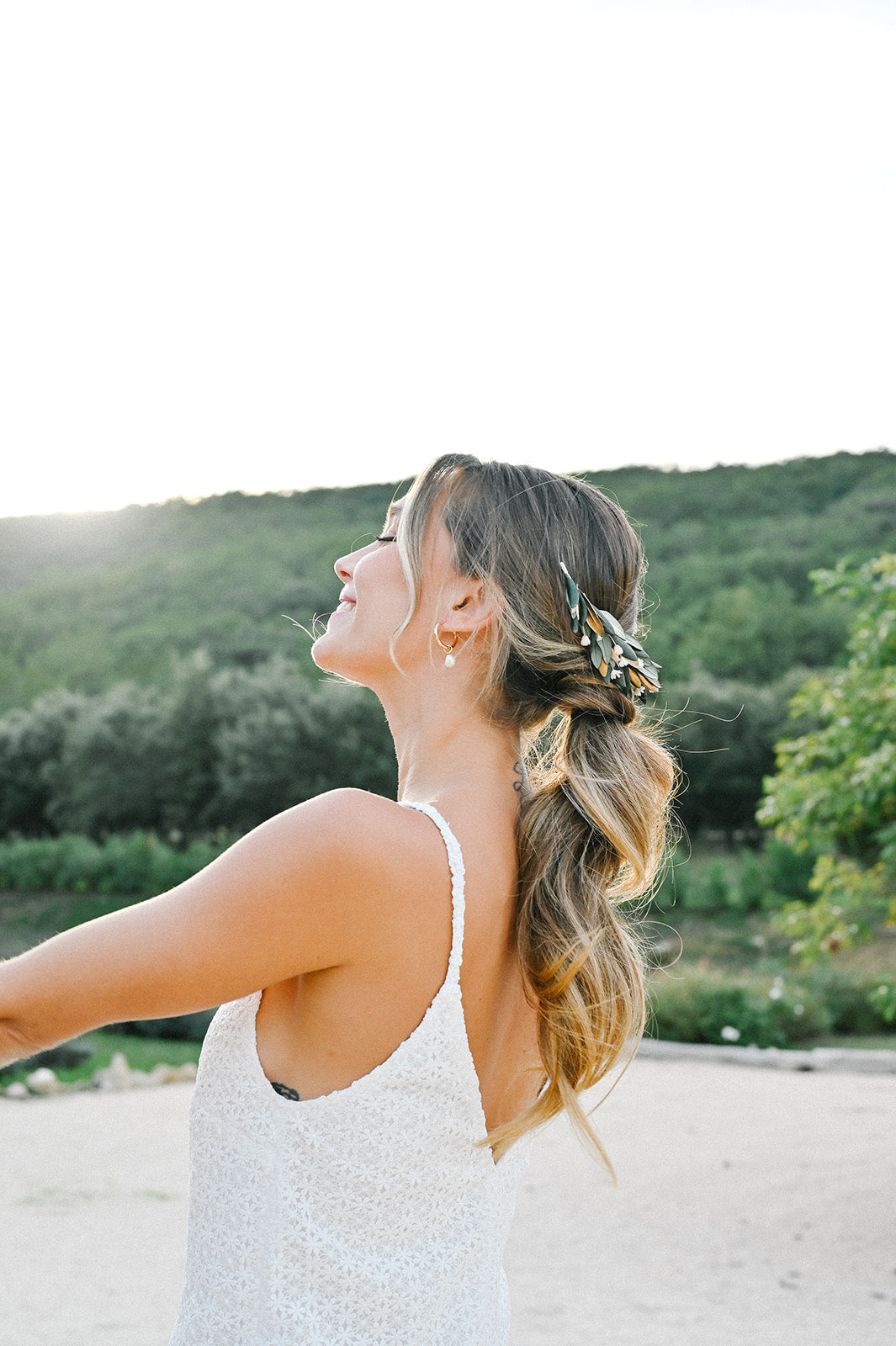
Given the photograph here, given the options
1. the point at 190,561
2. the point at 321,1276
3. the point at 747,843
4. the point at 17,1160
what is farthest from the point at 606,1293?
the point at 190,561

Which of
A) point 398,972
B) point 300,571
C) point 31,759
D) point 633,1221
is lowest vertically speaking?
point 31,759

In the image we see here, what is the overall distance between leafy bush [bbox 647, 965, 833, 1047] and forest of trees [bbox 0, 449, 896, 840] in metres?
3.08

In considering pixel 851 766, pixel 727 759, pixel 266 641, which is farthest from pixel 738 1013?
pixel 266 641

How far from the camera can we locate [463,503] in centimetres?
123

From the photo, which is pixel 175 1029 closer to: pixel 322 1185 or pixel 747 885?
pixel 747 885

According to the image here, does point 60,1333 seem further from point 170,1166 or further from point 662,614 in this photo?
point 662,614

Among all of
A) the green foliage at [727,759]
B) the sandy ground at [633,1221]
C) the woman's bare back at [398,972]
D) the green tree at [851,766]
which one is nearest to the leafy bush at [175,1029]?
the sandy ground at [633,1221]

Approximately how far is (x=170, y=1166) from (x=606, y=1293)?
295cm

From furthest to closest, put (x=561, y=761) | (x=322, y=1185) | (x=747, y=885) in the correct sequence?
1. (x=747, y=885)
2. (x=561, y=761)
3. (x=322, y=1185)

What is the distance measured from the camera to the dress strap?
3.44 ft

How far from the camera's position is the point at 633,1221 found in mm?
5727

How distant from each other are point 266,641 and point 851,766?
1643 cm

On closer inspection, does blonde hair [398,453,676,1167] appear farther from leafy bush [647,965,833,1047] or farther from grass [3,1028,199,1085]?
leafy bush [647,965,833,1047]

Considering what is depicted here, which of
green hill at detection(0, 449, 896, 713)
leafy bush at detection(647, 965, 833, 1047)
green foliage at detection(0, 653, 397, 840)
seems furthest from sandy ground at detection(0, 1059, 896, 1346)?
green hill at detection(0, 449, 896, 713)
